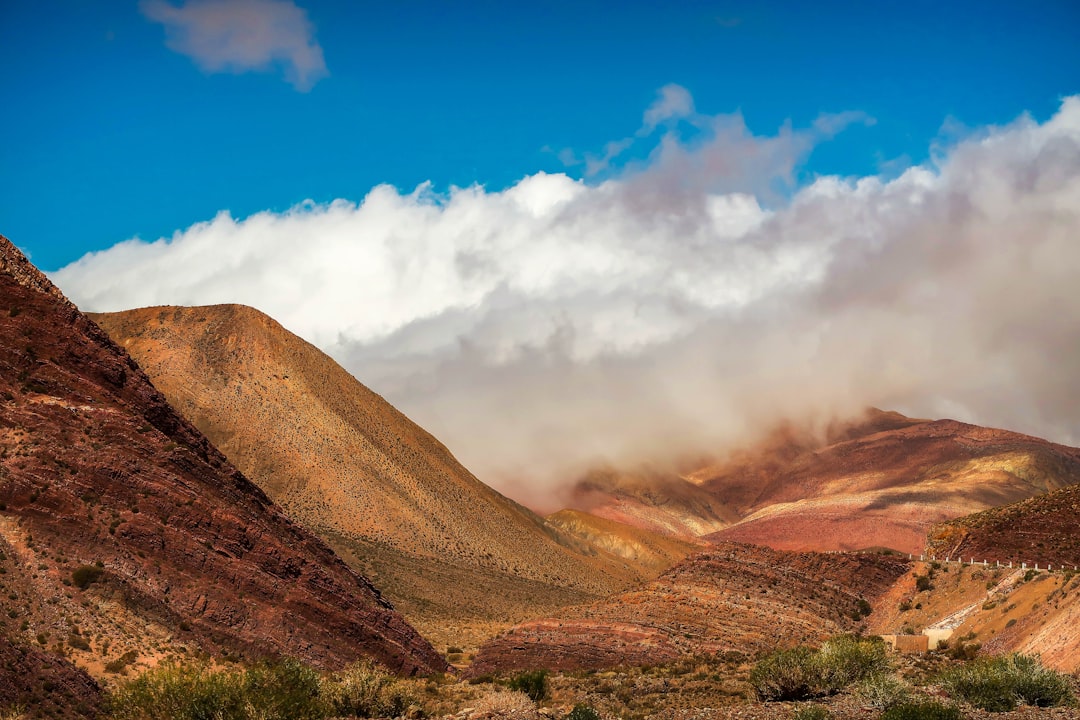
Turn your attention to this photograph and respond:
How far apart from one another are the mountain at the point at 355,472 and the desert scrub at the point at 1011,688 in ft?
186

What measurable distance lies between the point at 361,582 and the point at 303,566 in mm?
9715

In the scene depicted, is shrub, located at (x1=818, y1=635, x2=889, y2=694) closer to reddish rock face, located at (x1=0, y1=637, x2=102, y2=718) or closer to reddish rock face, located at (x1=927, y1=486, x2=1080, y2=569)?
reddish rock face, located at (x1=927, y1=486, x2=1080, y2=569)

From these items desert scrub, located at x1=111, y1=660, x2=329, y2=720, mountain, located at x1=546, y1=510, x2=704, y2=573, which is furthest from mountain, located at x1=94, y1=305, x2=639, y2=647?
desert scrub, located at x1=111, y1=660, x2=329, y2=720

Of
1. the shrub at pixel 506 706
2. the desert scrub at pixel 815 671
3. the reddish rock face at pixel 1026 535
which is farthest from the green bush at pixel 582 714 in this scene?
the reddish rock face at pixel 1026 535

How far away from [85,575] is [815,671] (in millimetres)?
21935

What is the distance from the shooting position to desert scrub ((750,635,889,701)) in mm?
35031

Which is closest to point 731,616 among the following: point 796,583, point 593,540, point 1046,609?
point 796,583

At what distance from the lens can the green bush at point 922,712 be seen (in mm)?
24719

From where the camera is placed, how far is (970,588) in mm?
53188

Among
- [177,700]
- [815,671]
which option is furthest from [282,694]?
[815,671]

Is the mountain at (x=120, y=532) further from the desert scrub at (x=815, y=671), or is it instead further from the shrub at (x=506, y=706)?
the desert scrub at (x=815, y=671)

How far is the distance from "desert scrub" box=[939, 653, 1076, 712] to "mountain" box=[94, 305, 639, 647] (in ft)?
186

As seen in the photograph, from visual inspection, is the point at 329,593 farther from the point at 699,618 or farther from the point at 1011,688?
the point at 1011,688

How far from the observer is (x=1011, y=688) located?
96.4ft
